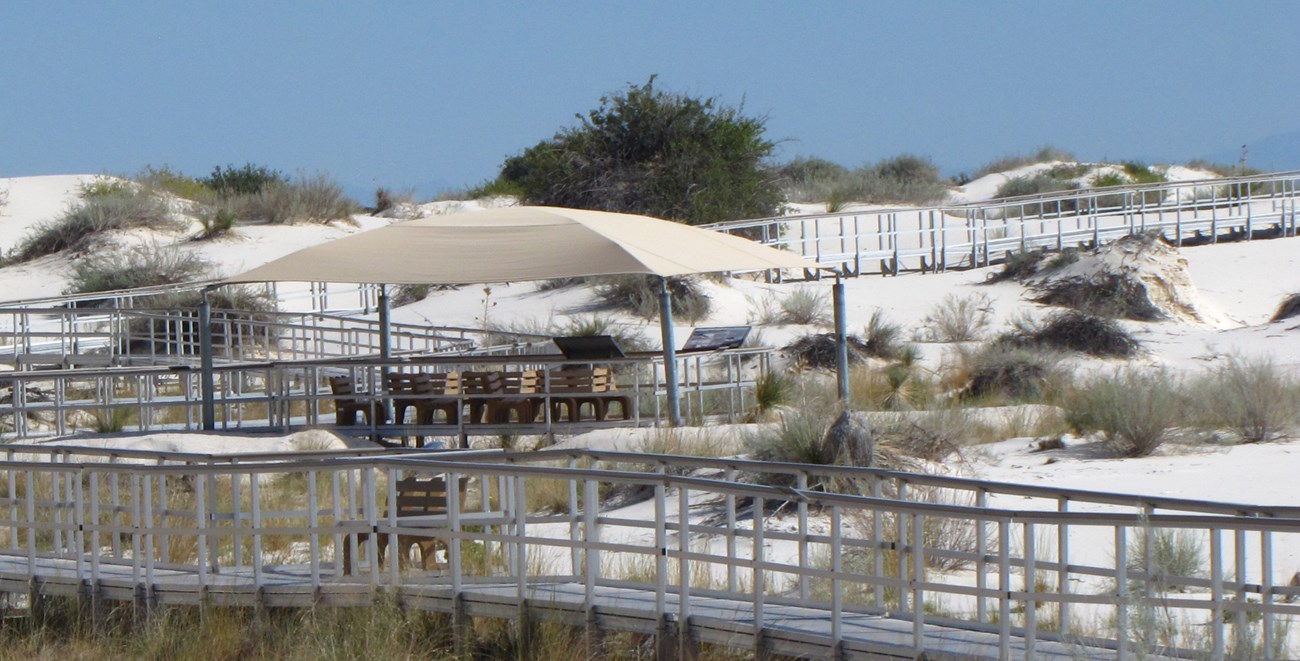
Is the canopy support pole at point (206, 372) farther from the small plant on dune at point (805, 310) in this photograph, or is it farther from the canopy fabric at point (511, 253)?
the small plant on dune at point (805, 310)

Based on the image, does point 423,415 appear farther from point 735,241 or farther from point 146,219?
point 146,219

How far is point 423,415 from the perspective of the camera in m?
16.6

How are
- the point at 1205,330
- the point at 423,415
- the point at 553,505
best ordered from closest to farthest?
1. the point at 553,505
2. the point at 423,415
3. the point at 1205,330

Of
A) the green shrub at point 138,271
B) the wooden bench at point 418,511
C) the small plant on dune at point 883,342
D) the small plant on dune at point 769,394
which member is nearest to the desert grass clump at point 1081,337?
the small plant on dune at point 883,342

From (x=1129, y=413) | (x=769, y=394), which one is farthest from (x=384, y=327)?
(x=1129, y=413)

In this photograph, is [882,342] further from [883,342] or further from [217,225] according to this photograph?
[217,225]

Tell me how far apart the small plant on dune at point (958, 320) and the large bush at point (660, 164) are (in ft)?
34.0

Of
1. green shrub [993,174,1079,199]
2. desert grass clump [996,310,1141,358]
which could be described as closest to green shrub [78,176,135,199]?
green shrub [993,174,1079,199]

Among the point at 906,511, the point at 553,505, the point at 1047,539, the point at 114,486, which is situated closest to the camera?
the point at 906,511

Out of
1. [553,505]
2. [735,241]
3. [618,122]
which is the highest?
[618,122]

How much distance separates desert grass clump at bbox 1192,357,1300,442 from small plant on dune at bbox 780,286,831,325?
36.0ft

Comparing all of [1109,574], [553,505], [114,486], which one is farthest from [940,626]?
[553,505]

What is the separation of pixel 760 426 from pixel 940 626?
724 cm

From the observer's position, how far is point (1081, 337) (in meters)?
22.7
